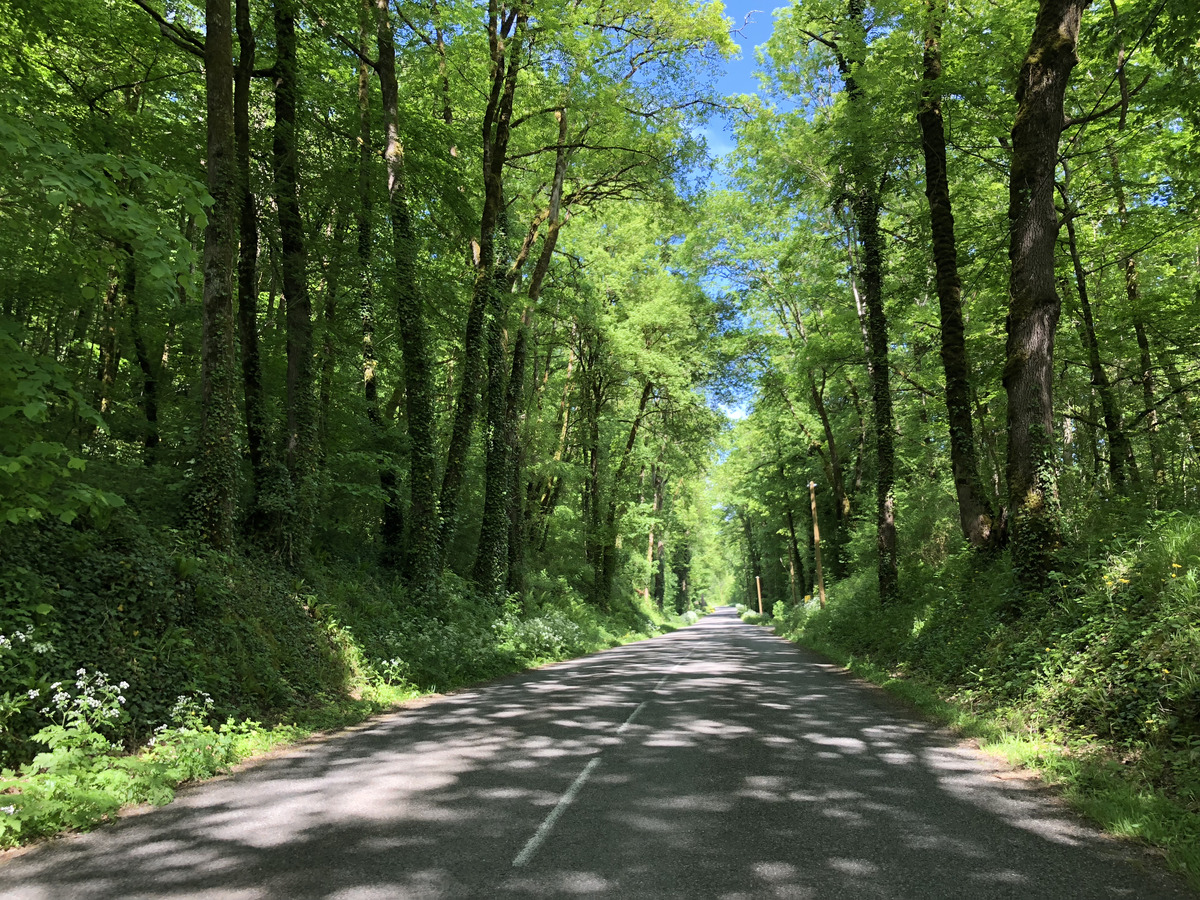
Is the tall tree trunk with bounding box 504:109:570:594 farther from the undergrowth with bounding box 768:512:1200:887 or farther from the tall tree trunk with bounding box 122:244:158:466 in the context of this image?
the undergrowth with bounding box 768:512:1200:887

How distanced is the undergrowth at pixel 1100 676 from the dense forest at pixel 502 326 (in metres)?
0.05

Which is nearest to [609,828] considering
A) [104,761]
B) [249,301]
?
[104,761]

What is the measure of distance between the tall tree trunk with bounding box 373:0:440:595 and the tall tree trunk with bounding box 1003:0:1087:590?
10.6 metres

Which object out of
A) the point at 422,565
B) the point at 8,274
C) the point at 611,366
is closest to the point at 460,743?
the point at 422,565

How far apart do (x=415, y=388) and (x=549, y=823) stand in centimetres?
1131

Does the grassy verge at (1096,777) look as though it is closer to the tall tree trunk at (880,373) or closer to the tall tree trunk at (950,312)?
the tall tree trunk at (950,312)

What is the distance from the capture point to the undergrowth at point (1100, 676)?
14.2 feet

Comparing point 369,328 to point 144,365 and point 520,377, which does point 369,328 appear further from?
point 520,377

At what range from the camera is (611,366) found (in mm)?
26812

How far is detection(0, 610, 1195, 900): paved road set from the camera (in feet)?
10.8

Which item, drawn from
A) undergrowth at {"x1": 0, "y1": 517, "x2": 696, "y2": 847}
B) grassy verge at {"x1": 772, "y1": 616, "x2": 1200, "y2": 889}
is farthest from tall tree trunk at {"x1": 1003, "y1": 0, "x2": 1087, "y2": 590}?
undergrowth at {"x1": 0, "y1": 517, "x2": 696, "y2": 847}

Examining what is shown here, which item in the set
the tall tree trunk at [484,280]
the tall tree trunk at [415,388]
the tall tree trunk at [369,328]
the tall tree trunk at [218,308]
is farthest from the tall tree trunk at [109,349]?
the tall tree trunk at [484,280]

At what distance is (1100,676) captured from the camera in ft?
18.8

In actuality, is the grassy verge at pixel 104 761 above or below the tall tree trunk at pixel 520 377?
below
